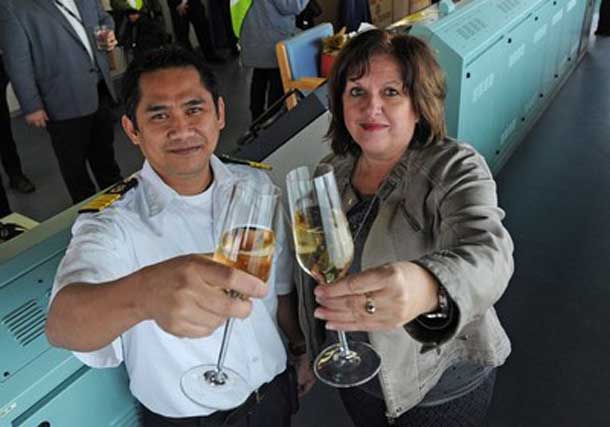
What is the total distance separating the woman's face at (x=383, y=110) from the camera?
135cm

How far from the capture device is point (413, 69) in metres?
1.33

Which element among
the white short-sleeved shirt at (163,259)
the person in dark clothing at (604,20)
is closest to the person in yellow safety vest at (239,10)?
the white short-sleeved shirt at (163,259)

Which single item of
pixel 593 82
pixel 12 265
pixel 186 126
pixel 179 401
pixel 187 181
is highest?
A: pixel 186 126

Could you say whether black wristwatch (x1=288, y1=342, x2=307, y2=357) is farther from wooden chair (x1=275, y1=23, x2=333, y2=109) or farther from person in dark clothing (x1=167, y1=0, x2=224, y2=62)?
person in dark clothing (x1=167, y1=0, x2=224, y2=62)

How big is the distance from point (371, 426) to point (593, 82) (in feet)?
18.4

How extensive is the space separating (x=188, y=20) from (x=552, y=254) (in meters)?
Answer: 5.97

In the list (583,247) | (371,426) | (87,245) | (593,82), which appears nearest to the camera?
(87,245)

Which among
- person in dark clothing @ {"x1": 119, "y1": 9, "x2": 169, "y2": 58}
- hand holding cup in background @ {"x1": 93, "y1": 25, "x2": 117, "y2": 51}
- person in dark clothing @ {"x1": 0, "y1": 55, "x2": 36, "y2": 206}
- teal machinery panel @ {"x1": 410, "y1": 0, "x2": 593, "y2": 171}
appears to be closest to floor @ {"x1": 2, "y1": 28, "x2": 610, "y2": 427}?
person in dark clothing @ {"x1": 0, "y1": 55, "x2": 36, "y2": 206}

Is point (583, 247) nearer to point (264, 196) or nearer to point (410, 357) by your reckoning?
point (410, 357)

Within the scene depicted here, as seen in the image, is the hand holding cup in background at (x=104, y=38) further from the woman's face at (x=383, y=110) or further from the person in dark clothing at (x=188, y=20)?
the person in dark clothing at (x=188, y=20)

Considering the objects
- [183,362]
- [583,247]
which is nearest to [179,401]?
[183,362]

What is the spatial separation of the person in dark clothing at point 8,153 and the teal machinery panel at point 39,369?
113 inches

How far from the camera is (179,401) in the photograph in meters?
1.34

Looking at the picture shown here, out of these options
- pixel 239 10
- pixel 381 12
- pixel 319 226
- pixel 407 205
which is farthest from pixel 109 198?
pixel 381 12
